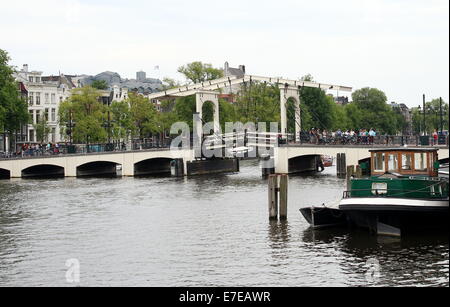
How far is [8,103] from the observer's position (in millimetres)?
62500

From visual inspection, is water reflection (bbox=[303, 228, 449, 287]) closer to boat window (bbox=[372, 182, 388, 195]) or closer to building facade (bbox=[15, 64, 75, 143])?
boat window (bbox=[372, 182, 388, 195])

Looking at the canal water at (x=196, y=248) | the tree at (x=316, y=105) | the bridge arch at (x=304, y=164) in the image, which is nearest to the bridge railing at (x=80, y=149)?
the bridge arch at (x=304, y=164)

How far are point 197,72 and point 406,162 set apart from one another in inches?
2175

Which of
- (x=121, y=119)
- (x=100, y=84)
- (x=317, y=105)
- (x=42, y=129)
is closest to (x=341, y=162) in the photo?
(x=121, y=119)

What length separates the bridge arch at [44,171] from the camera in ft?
195

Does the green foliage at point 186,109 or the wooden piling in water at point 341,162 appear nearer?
the wooden piling in water at point 341,162

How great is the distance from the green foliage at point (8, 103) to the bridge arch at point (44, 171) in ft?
15.6

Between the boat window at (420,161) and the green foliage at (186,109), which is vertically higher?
the green foliage at (186,109)

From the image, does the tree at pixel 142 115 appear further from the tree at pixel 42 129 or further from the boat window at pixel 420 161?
the boat window at pixel 420 161

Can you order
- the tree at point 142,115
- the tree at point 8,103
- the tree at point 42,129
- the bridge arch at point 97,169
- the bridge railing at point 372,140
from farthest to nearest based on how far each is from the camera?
1. the tree at point 42,129
2. the tree at point 142,115
3. the tree at point 8,103
4. the bridge arch at point 97,169
5. the bridge railing at point 372,140
